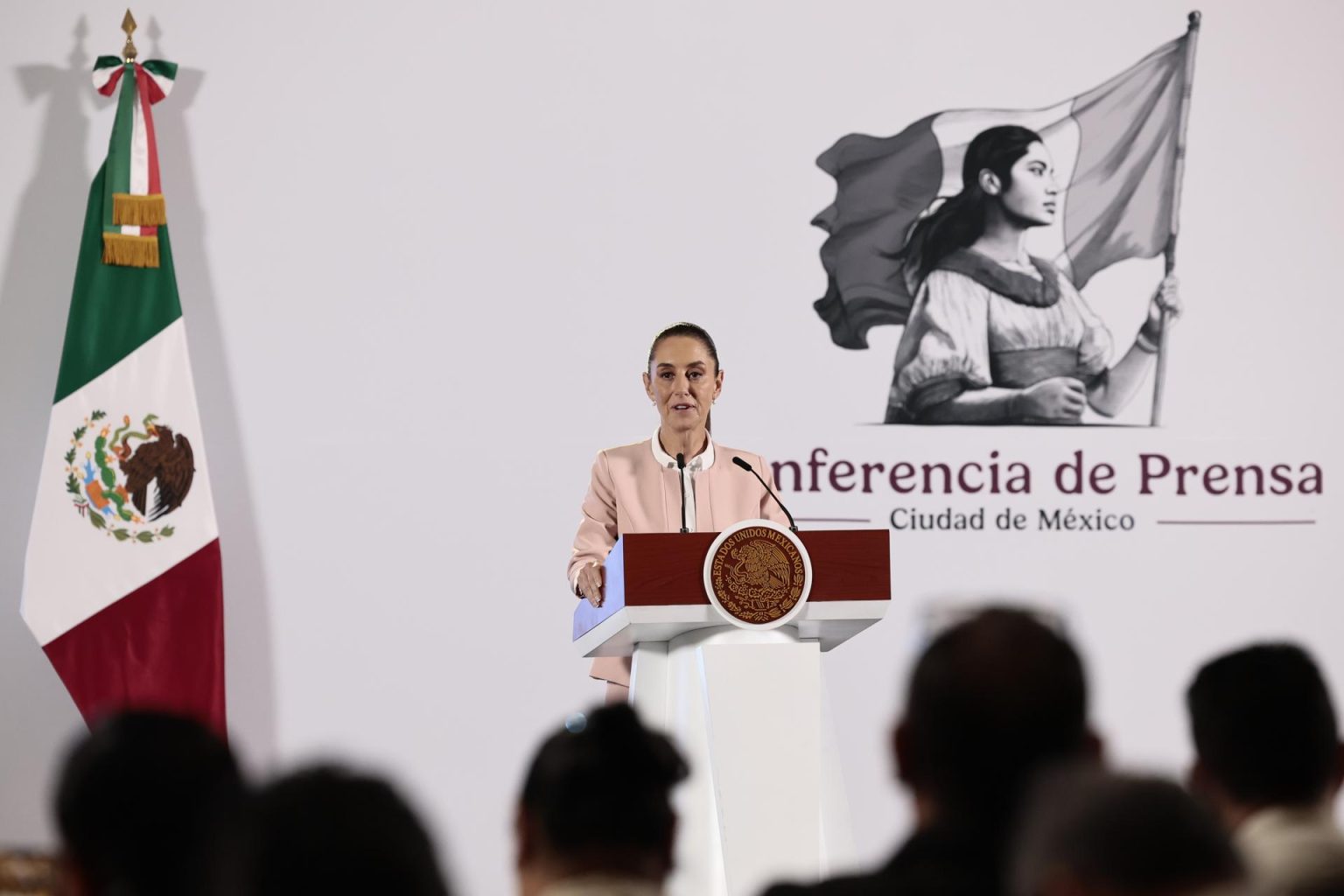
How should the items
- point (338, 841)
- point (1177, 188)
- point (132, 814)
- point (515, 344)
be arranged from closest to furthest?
point (338, 841)
point (132, 814)
point (515, 344)
point (1177, 188)

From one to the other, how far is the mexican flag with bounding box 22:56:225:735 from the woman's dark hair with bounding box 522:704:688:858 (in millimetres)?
4186

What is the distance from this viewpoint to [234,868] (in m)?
1.07

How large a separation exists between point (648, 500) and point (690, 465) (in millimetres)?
166

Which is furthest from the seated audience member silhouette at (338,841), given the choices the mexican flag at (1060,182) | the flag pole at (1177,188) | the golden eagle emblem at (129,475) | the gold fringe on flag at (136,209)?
the flag pole at (1177,188)

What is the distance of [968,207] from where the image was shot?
679 centimetres

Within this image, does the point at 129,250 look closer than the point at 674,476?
No

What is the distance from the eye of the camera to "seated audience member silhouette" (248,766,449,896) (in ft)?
3.40

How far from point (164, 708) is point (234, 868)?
1.62ft

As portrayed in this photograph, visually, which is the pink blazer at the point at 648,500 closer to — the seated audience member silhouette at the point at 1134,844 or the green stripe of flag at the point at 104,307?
the green stripe of flag at the point at 104,307

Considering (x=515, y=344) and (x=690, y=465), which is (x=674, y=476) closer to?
(x=690, y=465)

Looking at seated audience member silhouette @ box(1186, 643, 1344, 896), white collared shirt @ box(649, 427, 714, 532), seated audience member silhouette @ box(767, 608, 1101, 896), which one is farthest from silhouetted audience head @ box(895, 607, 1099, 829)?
white collared shirt @ box(649, 427, 714, 532)

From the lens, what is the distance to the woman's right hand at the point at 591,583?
4.33 metres

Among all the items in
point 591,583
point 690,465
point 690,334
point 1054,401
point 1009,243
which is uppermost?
point 1009,243

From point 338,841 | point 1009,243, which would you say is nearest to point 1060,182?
point 1009,243
